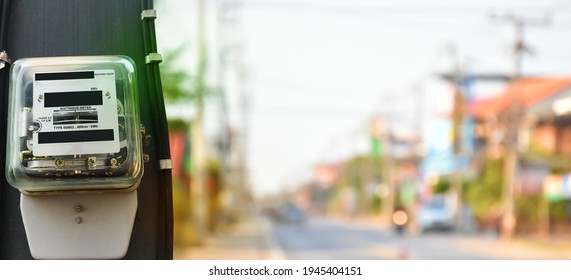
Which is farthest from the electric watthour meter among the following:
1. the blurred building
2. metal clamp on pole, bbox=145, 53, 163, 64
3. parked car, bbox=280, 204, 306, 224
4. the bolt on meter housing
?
parked car, bbox=280, 204, 306, 224

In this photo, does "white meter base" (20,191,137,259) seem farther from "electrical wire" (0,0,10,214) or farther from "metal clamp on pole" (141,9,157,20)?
"metal clamp on pole" (141,9,157,20)

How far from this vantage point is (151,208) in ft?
8.66

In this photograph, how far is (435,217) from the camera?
33.5 meters

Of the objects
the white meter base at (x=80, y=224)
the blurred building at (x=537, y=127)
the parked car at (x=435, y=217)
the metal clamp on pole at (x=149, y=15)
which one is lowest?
the parked car at (x=435, y=217)

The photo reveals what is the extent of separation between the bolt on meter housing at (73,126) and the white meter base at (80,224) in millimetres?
99

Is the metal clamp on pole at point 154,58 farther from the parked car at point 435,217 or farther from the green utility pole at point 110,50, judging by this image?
the parked car at point 435,217

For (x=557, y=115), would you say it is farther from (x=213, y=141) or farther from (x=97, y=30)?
(x=97, y=30)

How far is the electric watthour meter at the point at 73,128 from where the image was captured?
7.58ft

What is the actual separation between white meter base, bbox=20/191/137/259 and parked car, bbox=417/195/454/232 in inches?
1225

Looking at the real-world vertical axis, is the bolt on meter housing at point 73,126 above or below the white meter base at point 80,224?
above

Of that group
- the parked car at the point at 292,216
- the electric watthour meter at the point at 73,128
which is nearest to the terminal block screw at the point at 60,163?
the electric watthour meter at the point at 73,128
